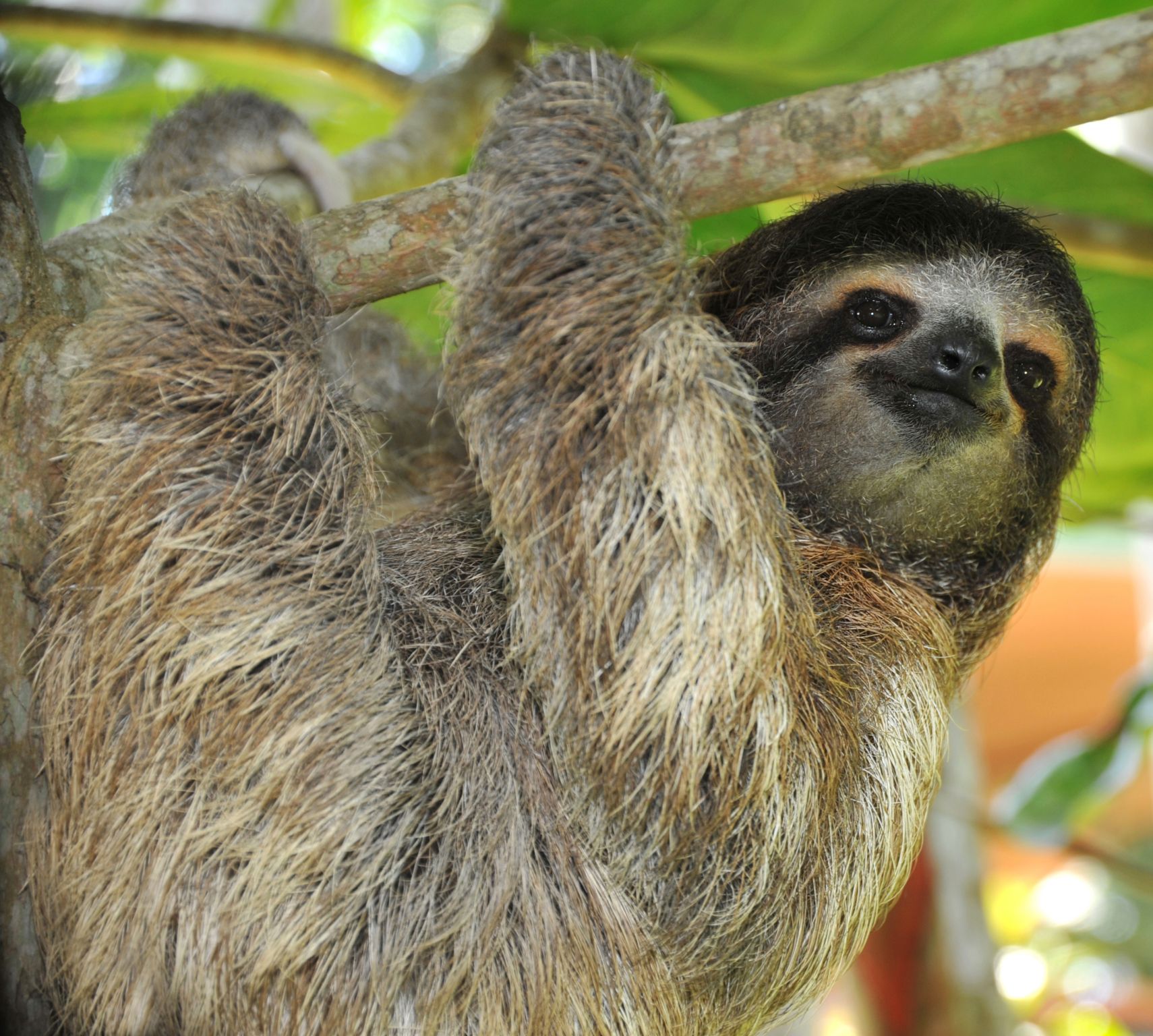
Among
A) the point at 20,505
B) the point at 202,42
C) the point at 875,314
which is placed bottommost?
the point at 20,505

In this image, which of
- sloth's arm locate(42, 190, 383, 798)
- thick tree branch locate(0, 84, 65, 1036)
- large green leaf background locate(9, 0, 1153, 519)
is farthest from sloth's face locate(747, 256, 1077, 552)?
thick tree branch locate(0, 84, 65, 1036)

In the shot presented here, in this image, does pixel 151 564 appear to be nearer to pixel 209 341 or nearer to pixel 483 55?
pixel 209 341

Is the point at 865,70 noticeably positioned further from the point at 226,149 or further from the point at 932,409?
the point at 226,149

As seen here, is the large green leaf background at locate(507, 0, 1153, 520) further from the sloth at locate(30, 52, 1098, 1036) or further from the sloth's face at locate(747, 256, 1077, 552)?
the sloth at locate(30, 52, 1098, 1036)

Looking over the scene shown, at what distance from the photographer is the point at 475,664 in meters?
4.14

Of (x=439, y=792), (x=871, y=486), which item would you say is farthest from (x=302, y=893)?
(x=871, y=486)

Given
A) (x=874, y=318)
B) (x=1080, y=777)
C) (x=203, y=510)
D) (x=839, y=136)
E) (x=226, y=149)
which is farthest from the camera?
(x=1080, y=777)

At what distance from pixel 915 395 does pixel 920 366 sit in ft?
0.38

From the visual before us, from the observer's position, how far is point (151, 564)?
366 cm

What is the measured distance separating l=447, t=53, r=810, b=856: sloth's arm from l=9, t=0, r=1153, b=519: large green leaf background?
1.56 meters

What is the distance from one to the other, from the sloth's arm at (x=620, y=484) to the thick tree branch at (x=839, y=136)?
20 cm

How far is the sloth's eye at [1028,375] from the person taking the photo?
479 cm

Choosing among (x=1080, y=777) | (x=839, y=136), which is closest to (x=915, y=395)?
(x=839, y=136)

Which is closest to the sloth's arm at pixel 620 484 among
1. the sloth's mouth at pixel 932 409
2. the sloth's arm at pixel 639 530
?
the sloth's arm at pixel 639 530
